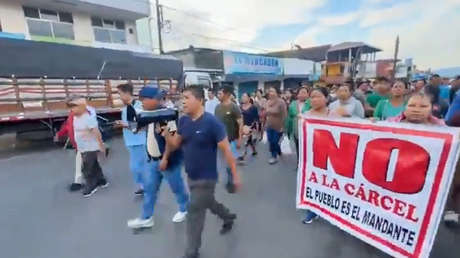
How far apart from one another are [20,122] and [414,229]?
8335mm

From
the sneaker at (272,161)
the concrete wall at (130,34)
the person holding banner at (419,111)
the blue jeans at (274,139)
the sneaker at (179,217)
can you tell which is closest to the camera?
the person holding banner at (419,111)

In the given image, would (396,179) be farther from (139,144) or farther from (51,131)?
(51,131)

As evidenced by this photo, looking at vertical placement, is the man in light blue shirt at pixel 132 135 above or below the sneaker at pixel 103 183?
above

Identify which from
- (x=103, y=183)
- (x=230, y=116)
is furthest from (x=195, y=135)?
(x=103, y=183)

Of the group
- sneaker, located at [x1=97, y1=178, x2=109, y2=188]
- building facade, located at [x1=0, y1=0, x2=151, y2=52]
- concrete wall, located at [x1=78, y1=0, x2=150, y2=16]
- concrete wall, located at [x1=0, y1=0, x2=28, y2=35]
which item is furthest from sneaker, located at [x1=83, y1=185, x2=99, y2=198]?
concrete wall, located at [x1=78, y1=0, x2=150, y2=16]

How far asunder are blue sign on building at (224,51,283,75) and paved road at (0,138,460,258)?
1528 cm

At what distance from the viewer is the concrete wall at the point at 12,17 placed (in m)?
12.3

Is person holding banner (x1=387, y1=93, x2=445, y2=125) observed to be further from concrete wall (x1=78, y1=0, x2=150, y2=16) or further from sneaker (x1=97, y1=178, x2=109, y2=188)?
concrete wall (x1=78, y1=0, x2=150, y2=16)

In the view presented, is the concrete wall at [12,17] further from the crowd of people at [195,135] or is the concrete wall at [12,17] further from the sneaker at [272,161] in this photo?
the sneaker at [272,161]

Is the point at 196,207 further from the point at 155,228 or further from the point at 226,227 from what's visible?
the point at 155,228

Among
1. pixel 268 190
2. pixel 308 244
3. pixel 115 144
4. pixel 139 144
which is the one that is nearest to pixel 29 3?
pixel 115 144

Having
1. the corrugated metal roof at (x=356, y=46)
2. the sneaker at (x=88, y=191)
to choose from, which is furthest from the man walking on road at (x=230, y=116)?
the corrugated metal roof at (x=356, y=46)

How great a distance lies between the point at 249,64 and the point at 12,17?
14.0 meters

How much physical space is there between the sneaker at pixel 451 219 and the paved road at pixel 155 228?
0.14 meters
